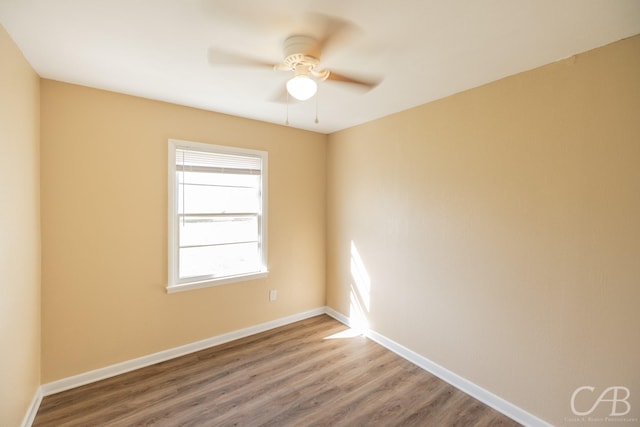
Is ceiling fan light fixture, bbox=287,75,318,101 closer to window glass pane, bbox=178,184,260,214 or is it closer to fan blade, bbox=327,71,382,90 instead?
fan blade, bbox=327,71,382,90

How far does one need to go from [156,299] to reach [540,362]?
3107 mm

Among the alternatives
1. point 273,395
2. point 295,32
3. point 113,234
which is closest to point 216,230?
point 113,234

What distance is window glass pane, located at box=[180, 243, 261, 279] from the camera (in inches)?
108

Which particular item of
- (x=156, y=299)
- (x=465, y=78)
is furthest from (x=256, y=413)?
(x=465, y=78)

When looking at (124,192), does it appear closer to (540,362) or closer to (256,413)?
(256,413)

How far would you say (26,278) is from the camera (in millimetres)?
1793

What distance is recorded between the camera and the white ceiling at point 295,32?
1320 millimetres

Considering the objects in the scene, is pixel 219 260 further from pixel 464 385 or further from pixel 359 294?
pixel 464 385

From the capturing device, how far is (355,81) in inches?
82.7

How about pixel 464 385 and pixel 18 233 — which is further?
pixel 464 385

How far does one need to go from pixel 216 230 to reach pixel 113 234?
0.87m

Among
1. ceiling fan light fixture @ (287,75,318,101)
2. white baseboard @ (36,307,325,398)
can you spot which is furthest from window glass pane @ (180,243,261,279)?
ceiling fan light fixture @ (287,75,318,101)

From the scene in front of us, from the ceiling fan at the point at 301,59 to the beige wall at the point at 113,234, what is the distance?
1142 mm

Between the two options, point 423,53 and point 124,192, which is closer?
point 423,53
